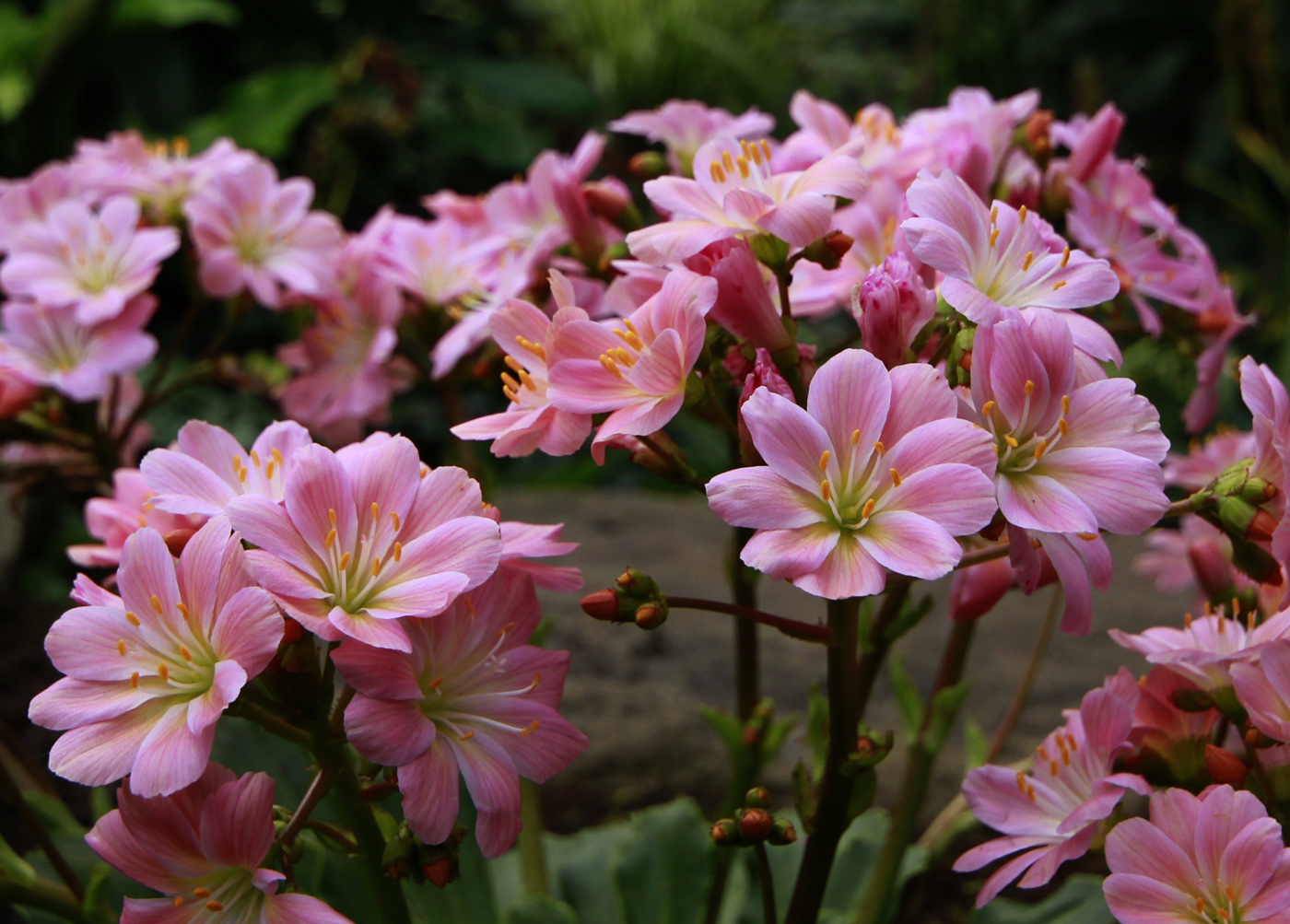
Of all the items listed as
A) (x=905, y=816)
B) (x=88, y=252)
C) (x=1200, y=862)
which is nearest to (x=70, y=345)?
(x=88, y=252)

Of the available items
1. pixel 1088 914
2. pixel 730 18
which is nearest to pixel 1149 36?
pixel 730 18

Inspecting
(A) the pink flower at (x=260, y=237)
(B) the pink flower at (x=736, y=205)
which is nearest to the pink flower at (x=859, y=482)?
(B) the pink flower at (x=736, y=205)

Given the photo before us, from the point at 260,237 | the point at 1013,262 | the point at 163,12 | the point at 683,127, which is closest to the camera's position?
the point at 1013,262

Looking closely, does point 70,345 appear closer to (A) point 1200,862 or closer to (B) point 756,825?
(B) point 756,825

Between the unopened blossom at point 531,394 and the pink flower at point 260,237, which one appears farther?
the pink flower at point 260,237

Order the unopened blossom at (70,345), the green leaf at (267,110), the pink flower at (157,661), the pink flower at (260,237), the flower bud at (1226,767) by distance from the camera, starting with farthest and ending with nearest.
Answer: the green leaf at (267,110) < the pink flower at (260,237) < the unopened blossom at (70,345) < the flower bud at (1226,767) < the pink flower at (157,661)

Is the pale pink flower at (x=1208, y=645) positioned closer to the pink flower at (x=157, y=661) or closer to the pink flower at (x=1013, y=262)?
the pink flower at (x=1013, y=262)

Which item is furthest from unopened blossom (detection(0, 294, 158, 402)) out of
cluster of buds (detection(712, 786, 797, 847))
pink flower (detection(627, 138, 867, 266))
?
cluster of buds (detection(712, 786, 797, 847))
